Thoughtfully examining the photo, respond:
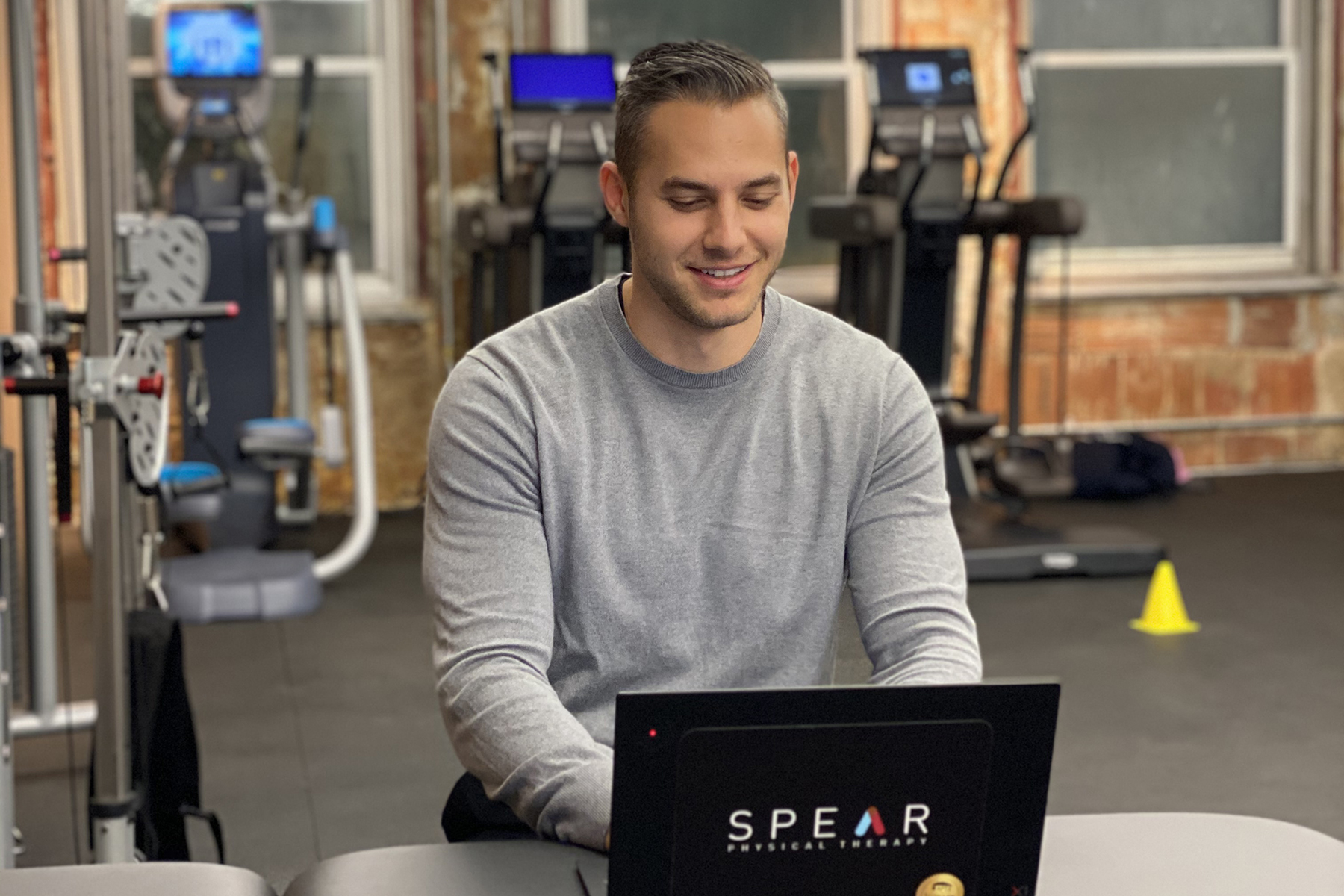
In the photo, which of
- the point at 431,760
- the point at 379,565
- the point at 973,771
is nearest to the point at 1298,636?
the point at 431,760

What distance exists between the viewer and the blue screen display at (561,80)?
4.89 metres

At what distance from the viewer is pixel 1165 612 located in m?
3.99

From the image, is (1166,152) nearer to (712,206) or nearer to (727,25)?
(727,25)

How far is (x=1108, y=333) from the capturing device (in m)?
6.09

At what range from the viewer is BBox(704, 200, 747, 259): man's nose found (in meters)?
1.33

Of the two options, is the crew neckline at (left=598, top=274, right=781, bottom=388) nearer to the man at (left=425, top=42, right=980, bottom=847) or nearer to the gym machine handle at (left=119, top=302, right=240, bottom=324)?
the man at (left=425, top=42, right=980, bottom=847)

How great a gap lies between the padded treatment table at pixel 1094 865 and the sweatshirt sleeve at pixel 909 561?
0.24 m

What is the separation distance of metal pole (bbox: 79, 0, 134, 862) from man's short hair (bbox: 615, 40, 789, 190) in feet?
2.71

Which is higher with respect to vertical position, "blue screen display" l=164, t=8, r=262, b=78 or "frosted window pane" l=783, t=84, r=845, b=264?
"blue screen display" l=164, t=8, r=262, b=78

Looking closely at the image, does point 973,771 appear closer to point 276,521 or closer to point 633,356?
point 633,356

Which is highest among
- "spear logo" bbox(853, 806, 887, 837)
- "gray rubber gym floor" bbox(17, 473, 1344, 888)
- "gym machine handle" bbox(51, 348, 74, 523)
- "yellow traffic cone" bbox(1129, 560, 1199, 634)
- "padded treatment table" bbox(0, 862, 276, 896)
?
"gym machine handle" bbox(51, 348, 74, 523)

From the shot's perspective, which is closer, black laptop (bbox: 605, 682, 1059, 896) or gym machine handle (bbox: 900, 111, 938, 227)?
black laptop (bbox: 605, 682, 1059, 896)

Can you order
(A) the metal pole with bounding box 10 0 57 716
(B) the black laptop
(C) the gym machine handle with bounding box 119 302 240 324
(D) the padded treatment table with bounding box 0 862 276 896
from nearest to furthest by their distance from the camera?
(B) the black laptop < (D) the padded treatment table with bounding box 0 862 276 896 < (C) the gym machine handle with bounding box 119 302 240 324 < (A) the metal pole with bounding box 10 0 57 716

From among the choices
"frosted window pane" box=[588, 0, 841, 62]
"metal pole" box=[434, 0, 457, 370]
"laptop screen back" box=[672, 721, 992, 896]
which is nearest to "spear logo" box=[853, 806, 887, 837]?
"laptop screen back" box=[672, 721, 992, 896]
